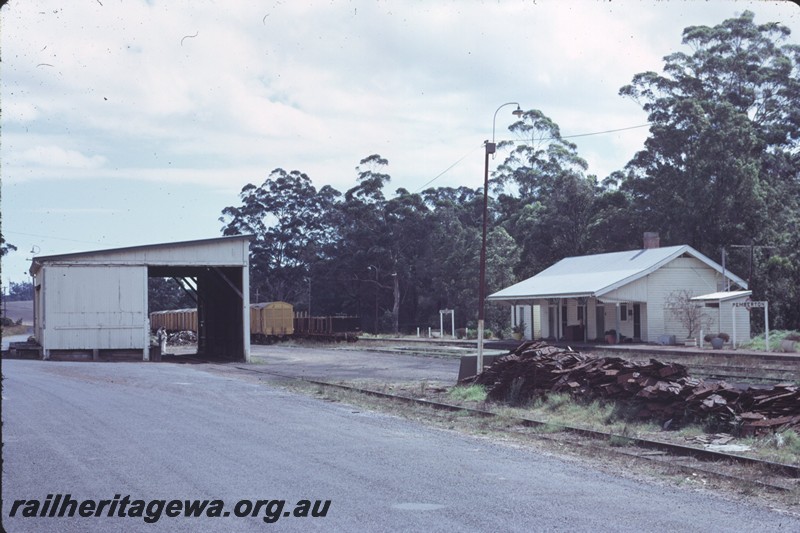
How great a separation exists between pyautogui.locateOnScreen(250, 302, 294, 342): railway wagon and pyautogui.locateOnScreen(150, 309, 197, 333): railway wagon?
555 centimetres

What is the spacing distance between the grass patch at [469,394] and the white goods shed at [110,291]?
18.4 metres

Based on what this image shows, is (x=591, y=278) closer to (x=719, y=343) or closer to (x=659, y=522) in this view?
(x=719, y=343)

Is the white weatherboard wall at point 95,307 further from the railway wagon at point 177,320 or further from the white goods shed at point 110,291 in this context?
the railway wagon at point 177,320

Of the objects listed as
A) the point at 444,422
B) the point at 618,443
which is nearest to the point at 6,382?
the point at 444,422

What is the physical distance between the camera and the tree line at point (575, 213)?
54.7 metres

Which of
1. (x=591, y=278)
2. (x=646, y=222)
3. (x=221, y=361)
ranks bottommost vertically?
(x=221, y=361)

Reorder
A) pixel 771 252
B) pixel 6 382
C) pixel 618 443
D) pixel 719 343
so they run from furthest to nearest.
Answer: pixel 771 252 → pixel 719 343 → pixel 6 382 → pixel 618 443

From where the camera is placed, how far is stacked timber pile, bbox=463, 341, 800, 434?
14.0 meters

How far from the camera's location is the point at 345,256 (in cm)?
8269

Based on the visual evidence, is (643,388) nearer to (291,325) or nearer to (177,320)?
(291,325)

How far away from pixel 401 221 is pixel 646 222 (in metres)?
27.2

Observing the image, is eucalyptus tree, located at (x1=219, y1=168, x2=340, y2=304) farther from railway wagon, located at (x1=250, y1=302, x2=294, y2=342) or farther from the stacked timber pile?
the stacked timber pile

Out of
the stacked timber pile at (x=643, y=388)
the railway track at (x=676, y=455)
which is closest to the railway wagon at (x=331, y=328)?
the stacked timber pile at (x=643, y=388)

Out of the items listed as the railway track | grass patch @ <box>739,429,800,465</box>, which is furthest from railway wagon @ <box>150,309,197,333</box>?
grass patch @ <box>739,429,800,465</box>
